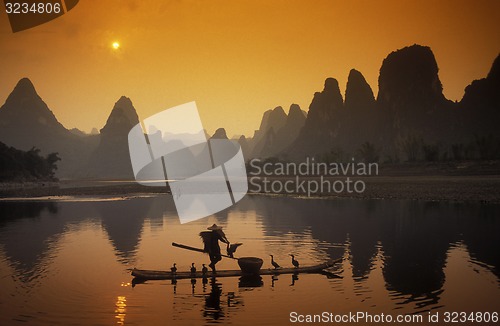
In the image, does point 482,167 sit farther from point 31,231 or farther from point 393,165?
point 31,231

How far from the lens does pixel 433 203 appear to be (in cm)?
6294

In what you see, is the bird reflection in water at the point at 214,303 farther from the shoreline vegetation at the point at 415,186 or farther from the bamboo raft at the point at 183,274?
the shoreline vegetation at the point at 415,186

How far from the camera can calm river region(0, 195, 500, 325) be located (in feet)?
57.9

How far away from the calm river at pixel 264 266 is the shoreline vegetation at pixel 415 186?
2298 cm

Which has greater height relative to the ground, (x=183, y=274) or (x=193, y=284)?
(x=183, y=274)

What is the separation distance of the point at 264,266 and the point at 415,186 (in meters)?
73.3

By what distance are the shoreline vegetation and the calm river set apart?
23.0m

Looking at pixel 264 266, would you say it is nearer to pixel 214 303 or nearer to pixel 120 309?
pixel 214 303

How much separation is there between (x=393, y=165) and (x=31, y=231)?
11722 centimetres

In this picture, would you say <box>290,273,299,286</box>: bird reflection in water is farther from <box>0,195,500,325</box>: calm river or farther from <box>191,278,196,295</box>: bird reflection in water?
<box>191,278,196,295</box>: bird reflection in water

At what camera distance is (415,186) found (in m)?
92.4

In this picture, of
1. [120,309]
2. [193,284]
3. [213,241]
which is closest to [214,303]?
[193,284]

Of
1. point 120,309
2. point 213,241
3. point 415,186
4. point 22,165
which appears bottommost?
point 120,309

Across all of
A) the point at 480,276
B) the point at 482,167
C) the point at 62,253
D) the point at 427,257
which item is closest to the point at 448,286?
the point at 480,276
